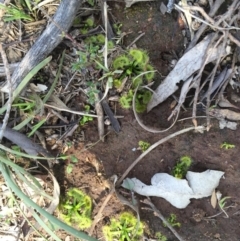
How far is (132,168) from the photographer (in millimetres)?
1574

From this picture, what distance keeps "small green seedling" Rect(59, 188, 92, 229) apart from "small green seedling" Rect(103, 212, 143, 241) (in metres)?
0.09

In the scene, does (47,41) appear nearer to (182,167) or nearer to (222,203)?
(182,167)

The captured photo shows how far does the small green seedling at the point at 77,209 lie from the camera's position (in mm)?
1594

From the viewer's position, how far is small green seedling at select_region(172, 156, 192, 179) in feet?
5.08

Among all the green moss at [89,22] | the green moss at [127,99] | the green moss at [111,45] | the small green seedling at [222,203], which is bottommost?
the small green seedling at [222,203]

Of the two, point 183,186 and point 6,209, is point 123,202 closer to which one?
point 183,186

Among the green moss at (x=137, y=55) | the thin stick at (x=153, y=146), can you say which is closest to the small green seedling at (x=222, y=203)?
the thin stick at (x=153, y=146)

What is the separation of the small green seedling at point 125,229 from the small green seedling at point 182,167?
225 mm

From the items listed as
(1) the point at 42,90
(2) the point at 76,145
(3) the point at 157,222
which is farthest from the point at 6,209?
(3) the point at 157,222

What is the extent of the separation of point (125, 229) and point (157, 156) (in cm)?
29

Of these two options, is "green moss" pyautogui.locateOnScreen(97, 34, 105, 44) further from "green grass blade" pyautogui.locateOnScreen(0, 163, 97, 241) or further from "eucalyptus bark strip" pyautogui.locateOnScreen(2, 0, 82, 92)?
"green grass blade" pyautogui.locateOnScreen(0, 163, 97, 241)

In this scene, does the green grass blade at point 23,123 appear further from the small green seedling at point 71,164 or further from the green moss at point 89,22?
the green moss at point 89,22

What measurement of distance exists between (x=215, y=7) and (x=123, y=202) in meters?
0.77

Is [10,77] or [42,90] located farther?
[42,90]
